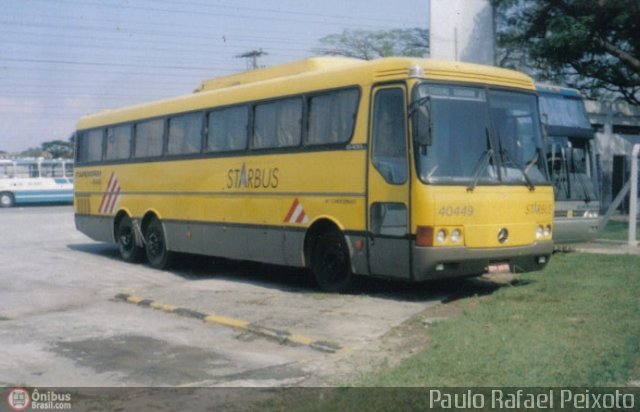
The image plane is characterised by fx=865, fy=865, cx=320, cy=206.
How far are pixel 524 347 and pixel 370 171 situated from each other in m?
4.11

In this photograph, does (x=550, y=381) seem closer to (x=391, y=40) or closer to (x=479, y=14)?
(x=479, y=14)

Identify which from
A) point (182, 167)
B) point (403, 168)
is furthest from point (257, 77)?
point (403, 168)

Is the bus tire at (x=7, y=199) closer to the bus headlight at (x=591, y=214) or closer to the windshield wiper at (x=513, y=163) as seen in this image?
the bus headlight at (x=591, y=214)

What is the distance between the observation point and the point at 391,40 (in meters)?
44.7

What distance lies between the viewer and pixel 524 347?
7.85 metres

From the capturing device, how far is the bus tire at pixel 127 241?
17.5 m

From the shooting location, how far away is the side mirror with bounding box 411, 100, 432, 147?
34.4ft

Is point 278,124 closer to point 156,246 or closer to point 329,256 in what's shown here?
point 329,256

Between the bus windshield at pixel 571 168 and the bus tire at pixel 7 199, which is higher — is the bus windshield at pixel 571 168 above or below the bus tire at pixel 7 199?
above

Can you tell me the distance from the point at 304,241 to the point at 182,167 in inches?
158

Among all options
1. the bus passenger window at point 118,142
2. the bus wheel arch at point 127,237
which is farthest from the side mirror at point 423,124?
the bus passenger window at point 118,142

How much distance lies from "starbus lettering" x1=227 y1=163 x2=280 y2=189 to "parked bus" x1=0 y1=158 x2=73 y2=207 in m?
38.7

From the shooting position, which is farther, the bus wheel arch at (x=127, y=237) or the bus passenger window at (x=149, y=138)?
the bus wheel arch at (x=127, y=237)

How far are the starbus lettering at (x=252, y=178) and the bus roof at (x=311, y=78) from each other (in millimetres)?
1155
